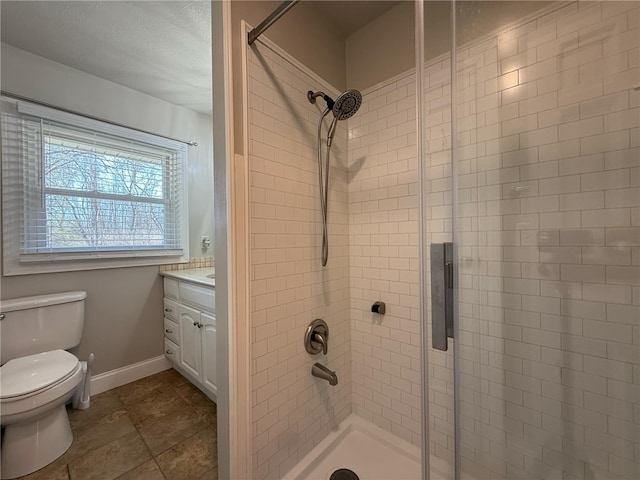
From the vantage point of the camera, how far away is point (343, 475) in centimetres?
126

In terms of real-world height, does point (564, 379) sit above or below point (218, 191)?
below

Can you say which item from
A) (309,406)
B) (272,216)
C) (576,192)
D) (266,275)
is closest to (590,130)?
(576,192)

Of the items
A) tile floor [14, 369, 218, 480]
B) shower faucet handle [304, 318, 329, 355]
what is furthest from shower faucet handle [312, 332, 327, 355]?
tile floor [14, 369, 218, 480]

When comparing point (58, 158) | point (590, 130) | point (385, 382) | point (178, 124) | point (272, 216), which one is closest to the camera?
point (590, 130)

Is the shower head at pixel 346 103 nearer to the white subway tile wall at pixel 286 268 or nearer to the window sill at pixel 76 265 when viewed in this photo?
the white subway tile wall at pixel 286 268

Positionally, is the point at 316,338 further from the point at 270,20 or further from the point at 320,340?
the point at 270,20

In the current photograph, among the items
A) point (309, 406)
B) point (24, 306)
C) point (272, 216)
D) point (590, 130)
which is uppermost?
point (590, 130)

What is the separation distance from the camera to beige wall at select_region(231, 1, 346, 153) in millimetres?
1038

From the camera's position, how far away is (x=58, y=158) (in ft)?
5.66

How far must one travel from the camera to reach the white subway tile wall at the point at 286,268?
1.11 meters

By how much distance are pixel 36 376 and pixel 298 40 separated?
7.13 ft

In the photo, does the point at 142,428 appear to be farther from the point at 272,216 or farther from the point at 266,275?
the point at 272,216

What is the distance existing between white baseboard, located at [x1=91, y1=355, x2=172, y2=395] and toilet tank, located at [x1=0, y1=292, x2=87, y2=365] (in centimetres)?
38

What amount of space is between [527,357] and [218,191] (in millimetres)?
1435
